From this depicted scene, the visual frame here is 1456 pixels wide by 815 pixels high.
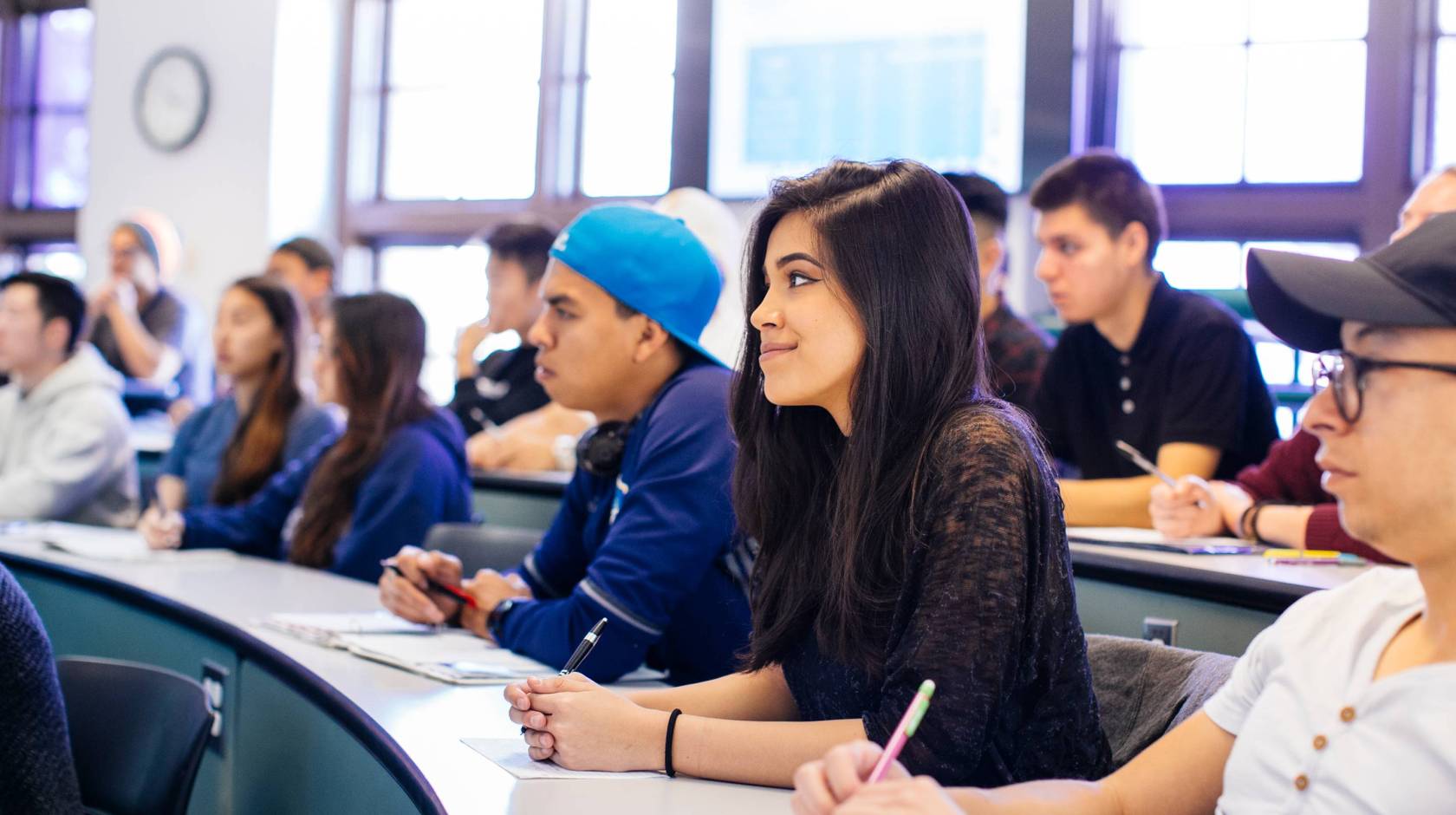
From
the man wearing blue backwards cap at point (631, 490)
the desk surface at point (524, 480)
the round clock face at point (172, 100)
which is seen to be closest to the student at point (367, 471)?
the desk surface at point (524, 480)

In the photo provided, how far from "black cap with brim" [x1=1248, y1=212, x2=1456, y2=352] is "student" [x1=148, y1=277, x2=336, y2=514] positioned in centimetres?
289

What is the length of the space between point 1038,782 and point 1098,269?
1809mm

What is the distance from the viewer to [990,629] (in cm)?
117

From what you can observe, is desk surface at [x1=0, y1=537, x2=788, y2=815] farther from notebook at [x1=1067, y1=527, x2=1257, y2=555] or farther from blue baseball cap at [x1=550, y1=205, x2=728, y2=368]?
notebook at [x1=1067, y1=527, x2=1257, y2=555]

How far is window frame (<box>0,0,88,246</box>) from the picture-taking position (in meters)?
8.05

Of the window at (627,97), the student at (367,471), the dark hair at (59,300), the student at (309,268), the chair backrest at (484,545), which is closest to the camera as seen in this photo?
the chair backrest at (484,545)

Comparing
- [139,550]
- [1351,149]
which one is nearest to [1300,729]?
[139,550]

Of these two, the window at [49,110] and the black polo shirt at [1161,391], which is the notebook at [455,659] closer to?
the black polo shirt at [1161,391]

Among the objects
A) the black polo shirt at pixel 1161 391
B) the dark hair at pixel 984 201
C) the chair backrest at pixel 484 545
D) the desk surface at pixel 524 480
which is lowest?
the chair backrest at pixel 484 545

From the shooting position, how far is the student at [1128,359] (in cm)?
266

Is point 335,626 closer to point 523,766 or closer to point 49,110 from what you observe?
point 523,766

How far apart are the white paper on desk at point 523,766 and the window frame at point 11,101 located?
7639 mm

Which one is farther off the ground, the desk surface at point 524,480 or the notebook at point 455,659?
the desk surface at point 524,480

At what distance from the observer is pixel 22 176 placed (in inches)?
320
